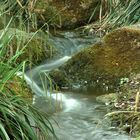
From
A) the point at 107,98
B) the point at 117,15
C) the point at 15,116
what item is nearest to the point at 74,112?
the point at 107,98

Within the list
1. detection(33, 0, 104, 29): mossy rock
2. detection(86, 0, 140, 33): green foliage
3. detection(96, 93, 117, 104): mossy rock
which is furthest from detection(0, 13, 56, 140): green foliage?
detection(33, 0, 104, 29): mossy rock

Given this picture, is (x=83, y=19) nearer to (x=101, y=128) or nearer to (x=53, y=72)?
(x=53, y=72)

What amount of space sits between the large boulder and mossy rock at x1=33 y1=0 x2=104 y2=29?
3.43 m

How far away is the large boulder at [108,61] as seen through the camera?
23.4ft

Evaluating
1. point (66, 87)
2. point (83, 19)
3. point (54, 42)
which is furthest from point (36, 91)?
point (83, 19)

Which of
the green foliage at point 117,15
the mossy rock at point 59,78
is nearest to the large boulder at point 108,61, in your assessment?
the mossy rock at point 59,78

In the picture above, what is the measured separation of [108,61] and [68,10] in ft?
12.9

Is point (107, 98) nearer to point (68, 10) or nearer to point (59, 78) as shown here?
point (59, 78)

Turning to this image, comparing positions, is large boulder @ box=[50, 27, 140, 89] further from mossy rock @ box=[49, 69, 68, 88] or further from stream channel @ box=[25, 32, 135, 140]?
stream channel @ box=[25, 32, 135, 140]

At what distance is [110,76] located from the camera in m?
7.17

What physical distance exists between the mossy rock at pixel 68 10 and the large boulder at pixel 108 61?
343cm

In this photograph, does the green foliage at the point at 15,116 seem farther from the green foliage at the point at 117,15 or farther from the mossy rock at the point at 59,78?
the green foliage at the point at 117,15

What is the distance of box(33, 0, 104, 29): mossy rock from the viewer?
35.4 feet

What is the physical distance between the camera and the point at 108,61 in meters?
7.26
